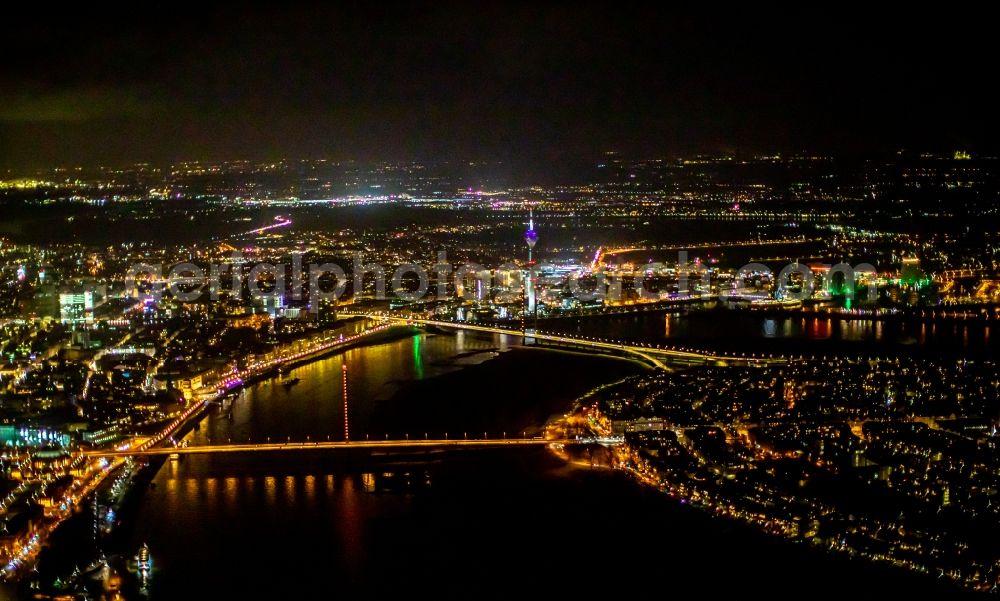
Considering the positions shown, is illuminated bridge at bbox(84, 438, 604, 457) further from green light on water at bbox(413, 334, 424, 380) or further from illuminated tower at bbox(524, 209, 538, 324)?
illuminated tower at bbox(524, 209, 538, 324)

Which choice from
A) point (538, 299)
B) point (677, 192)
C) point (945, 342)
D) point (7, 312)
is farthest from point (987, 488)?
point (677, 192)

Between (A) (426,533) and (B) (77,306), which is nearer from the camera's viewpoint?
(A) (426,533)

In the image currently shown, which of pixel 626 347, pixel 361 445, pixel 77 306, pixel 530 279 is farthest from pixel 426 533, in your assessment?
pixel 530 279

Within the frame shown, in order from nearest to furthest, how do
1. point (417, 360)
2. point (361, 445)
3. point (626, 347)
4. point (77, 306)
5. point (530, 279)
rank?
1. point (361, 445)
2. point (417, 360)
3. point (626, 347)
4. point (77, 306)
5. point (530, 279)

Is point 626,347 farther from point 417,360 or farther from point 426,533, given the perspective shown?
point 426,533

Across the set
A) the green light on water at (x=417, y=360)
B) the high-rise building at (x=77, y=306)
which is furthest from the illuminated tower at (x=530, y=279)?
the high-rise building at (x=77, y=306)

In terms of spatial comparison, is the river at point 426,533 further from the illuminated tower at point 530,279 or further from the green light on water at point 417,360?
the illuminated tower at point 530,279

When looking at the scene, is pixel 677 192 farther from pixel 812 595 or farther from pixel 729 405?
pixel 812 595

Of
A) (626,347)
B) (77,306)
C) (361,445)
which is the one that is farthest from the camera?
(77,306)
